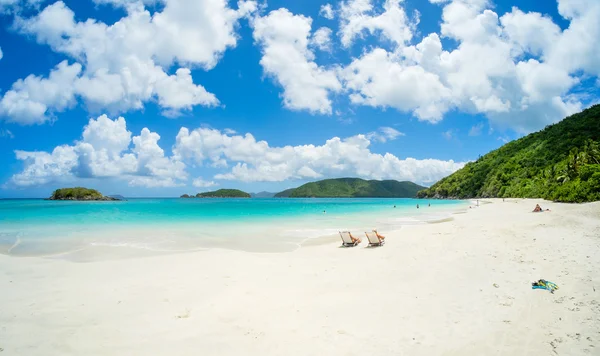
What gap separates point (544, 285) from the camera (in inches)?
288

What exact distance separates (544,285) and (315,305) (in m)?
5.83

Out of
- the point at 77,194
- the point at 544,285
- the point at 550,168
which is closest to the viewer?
the point at 544,285

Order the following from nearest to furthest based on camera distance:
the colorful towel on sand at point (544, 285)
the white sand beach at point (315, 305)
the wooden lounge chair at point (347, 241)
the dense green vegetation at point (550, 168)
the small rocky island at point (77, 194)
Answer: the white sand beach at point (315, 305) < the colorful towel on sand at point (544, 285) < the wooden lounge chair at point (347, 241) < the dense green vegetation at point (550, 168) < the small rocky island at point (77, 194)

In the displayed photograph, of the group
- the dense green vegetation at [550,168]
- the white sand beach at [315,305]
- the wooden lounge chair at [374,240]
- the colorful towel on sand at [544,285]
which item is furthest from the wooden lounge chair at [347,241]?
the dense green vegetation at [550,168]

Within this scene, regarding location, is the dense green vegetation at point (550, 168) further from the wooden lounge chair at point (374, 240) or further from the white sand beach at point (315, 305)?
the white sand beach at point (315, 305)

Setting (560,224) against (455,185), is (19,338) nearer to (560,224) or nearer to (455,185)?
(560,224)

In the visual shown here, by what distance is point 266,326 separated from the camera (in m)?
5.91

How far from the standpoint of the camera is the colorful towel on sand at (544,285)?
7162 mm

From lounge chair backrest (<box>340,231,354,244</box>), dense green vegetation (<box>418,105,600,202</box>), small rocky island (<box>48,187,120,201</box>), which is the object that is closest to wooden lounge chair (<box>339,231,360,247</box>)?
lounge chair backrest (<box>340,231,354,244</box>)

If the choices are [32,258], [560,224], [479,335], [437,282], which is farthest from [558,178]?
[32,258]

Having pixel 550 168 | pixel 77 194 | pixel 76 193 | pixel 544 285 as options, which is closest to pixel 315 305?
pixel 544 285

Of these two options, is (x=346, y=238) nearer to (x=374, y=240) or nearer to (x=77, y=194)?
(x=374, y=240)

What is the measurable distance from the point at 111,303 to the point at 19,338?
194 cm

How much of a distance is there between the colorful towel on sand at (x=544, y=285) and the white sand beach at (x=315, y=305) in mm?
165
